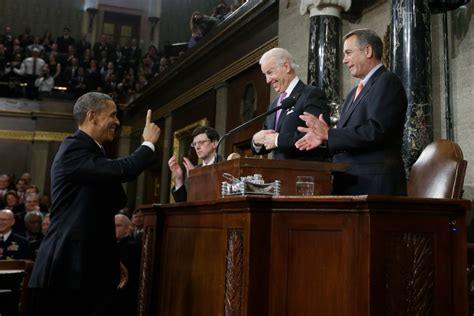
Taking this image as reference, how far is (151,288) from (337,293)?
4.03 feet

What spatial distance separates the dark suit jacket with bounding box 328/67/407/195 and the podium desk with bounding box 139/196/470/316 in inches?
18.6

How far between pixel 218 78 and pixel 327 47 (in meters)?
3.28

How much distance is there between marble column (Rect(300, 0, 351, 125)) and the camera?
16.6 feet

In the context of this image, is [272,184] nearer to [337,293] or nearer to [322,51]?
[337,293]

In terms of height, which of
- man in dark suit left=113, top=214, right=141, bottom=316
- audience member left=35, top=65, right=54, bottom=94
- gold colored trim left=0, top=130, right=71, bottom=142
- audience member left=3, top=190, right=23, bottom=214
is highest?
audience member left=35, top=65, right=54, bottom=94

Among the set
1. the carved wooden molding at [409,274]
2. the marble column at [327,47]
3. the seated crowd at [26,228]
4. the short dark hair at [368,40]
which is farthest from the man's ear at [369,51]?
the marble column at [327,47]

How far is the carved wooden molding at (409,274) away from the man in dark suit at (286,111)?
83cm

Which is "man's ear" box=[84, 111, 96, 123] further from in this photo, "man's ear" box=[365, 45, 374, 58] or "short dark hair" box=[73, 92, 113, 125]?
"man's ear" box=[365, 45, 374, 58]

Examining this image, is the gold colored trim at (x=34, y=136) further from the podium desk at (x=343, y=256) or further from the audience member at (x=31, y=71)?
the podium desk at (x=343, y=256)

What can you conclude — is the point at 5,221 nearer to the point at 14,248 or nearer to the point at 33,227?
the point at 14,248

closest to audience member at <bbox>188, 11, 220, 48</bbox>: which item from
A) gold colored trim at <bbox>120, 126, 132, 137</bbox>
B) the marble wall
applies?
gold colored trim at <bbox>120, 126, 132, 137</bbox>

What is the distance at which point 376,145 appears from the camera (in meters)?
2.25

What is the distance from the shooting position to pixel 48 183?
13.8 m

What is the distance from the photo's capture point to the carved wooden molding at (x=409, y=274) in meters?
1.69
